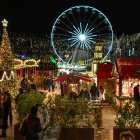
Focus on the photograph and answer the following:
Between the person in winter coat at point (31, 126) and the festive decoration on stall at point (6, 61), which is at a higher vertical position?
the festive decoration on stall at point (6, 61)

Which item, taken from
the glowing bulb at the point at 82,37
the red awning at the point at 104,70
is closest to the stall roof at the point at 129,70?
the red awning at the point at 104,70

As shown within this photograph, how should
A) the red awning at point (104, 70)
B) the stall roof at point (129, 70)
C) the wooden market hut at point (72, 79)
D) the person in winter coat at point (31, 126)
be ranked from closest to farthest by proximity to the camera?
the person in winter coat at point (31, 126)
the wooden market hut at point (72, 79)
the stall roof at point (129, 70)
the red awning at point (104, 70)

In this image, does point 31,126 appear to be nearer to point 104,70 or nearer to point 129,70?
point 129,70

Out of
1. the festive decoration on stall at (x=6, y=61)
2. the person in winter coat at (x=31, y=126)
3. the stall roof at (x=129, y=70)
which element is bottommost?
the person in winter coat at (x=31, y=126)

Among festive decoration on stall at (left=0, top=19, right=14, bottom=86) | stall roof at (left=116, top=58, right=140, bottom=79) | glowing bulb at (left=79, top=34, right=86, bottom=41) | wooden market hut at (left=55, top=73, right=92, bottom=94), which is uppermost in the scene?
glowing bulb at (left=79, top=34, right=86, bottom=41)

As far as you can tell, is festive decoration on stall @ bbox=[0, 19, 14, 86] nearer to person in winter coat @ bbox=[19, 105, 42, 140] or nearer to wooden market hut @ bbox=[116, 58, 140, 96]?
wooden market hut @ bbox=[116, 58, 140, 96]

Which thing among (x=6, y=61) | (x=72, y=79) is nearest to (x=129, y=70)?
(x=72, y=79)

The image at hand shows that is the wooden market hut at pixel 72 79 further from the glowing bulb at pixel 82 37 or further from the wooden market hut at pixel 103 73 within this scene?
the glowing bulb at pixel 82 37

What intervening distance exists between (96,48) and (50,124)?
41.7 meters

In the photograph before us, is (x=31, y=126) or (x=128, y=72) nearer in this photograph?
(x=31, y=126)

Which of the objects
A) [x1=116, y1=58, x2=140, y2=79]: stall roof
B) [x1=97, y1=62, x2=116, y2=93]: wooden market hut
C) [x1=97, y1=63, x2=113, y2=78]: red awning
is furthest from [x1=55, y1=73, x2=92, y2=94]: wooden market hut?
[x1=97, y1=63, x2=113, y2=78]: red awning

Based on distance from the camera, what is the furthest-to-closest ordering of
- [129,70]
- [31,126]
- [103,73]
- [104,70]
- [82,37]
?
[82,37] < [104,70] < [103,73] < [129,70] < [31,126]

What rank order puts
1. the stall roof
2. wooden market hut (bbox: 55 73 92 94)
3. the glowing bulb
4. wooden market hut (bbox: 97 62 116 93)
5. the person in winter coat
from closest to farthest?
the person in winter coat < wooden market hut (bbox: 55 73 92 94) < the stall roof < wooden market hut (bbox: 97 62 116 93) < the glowing bulb

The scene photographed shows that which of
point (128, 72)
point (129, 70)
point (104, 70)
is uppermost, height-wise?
point (104, 70)
